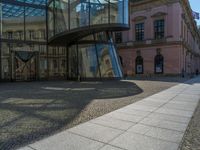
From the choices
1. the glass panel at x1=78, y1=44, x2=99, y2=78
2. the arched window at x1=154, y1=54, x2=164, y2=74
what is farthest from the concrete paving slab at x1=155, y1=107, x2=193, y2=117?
the arched window at x1=154, y1=54, x2=164, y2=74

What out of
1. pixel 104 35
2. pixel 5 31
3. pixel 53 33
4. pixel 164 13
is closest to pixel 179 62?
pixel 164 13

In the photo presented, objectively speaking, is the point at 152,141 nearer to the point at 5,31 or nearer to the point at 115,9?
the point at 115,9

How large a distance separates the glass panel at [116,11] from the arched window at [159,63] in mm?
23130

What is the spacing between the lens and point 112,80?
2203 cm

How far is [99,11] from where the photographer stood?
19312 mm

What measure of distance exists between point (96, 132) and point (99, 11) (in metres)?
15.5

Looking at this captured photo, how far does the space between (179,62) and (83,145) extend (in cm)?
3761

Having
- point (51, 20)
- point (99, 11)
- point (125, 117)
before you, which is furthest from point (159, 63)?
point (125, 117)

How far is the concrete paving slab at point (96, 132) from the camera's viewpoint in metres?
5.11

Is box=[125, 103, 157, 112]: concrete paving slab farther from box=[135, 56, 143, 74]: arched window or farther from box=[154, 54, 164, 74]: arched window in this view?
box=[135, 56, 143, 74]: arched window

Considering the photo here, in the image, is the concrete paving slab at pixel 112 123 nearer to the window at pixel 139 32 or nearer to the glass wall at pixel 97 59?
the glass wall at pixel 97 59

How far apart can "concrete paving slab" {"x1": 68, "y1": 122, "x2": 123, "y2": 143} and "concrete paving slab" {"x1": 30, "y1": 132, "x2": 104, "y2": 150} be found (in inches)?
9.0

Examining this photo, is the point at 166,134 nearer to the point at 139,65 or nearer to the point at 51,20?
the point at 51,20

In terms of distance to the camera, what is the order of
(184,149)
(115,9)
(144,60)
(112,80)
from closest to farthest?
(184,149) < (115,9) < (112,80) < (144,60)
